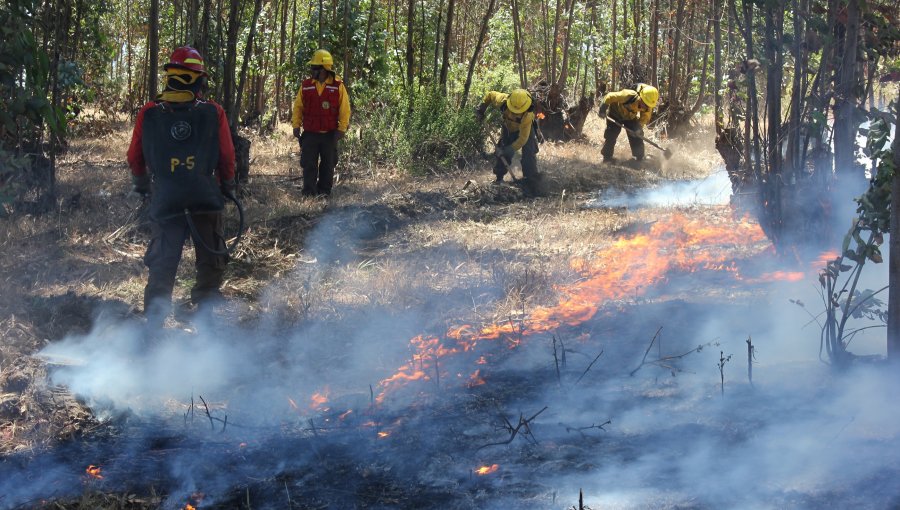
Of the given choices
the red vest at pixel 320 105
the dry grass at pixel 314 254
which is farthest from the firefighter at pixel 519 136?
the red vest at pixel 320 105

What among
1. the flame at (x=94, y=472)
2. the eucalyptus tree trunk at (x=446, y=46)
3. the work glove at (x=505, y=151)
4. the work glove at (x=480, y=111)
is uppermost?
the eucalyptus tree trunk at (x=446, y=46)

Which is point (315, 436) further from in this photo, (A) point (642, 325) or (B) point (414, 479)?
(A) point (642, 325)

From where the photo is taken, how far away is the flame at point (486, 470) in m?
4.13

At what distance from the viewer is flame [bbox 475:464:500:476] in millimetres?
4129

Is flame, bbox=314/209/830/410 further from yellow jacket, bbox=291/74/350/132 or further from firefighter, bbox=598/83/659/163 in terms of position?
firefighter, bbox=598/83/659/163

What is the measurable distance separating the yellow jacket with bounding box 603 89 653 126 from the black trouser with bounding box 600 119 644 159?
8cm

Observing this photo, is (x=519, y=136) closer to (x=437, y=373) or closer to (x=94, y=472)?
(x=437, y=373)

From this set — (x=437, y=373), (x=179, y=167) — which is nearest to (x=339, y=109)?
(x=179, y=167)

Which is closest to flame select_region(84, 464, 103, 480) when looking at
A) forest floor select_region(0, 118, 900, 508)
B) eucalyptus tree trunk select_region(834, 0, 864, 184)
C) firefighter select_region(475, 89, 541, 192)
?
forest floor select_region(0, 118, 900, 508)

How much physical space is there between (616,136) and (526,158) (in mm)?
3055

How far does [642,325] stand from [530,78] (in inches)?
739

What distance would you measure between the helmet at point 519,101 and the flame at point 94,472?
26.0ft

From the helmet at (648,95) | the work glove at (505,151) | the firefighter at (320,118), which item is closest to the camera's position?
the firefighter at (320,118)

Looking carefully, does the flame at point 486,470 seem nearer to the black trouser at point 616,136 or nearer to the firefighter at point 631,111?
the firefighter at point 631,111
